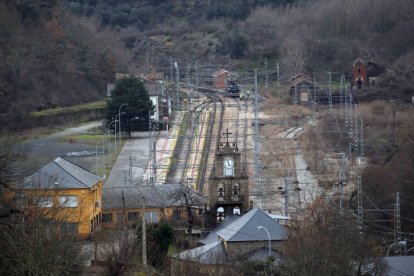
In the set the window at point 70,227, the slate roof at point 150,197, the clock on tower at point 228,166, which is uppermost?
the clock on tower at point 228,166

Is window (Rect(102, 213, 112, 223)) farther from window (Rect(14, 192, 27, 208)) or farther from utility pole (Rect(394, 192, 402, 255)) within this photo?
utility pole (Rect(394, 192, 402, 255))

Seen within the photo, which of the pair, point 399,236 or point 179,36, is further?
point 179,36

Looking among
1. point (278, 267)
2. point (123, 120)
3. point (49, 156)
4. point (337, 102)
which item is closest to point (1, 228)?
point (278, 267)

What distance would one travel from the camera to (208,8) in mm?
80125

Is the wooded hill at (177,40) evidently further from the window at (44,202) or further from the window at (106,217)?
the window at (44,202)

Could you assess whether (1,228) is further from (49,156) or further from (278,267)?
(49,156)

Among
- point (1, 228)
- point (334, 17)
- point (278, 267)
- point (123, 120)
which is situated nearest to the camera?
point (1, 228)

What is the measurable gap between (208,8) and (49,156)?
43.4 meters

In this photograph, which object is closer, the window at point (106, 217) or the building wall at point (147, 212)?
the building wall at point (147, 212)

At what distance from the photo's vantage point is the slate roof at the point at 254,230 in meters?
22.9

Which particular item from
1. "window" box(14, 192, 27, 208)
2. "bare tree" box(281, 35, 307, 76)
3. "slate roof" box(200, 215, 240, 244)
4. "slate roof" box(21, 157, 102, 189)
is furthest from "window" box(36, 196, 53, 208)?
"bare tree" box(281, 35, 307, 76)

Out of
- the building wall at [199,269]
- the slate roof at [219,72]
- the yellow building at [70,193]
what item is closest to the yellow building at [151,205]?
the yellow building at [70,193]

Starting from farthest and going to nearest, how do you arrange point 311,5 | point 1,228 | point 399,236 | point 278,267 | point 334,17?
point 311,5
point 334,17
point 399,236
point 278,267
point 1,228

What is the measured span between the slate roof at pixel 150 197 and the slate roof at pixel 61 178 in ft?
2.78
